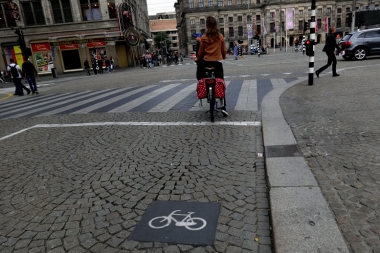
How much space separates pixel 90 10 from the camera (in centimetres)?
3469

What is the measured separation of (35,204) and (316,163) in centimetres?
324

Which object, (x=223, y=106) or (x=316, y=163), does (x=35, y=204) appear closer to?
(x=316, y=163)

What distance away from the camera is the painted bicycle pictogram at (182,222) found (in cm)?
250

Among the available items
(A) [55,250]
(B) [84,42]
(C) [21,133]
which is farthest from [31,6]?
(A) [55,250]

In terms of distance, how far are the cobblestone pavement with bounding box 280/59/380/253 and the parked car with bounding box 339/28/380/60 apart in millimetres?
11029

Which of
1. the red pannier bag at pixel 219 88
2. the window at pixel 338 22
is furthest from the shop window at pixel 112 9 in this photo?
the window at pixel 338 22

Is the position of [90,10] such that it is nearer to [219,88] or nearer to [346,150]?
[219,88]

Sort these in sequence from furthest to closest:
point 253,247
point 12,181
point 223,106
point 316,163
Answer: point 223,106
point 12,181
point 316,163
point 253,247

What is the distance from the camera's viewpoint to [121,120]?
271 inches

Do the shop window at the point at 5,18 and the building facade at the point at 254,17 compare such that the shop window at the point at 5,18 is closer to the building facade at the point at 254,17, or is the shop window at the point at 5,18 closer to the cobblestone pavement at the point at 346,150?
the cobblestone pavement at the point at 346,150

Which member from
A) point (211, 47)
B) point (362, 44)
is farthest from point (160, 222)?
point (362, 44)

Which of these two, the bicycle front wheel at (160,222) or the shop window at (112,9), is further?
the shop window at (112,9)

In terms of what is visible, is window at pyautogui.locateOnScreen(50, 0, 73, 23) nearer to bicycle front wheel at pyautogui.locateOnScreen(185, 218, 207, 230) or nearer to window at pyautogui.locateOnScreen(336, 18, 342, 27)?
bicycle front wheel at pyautogui.locateOnScreen(185, 218, 207, 230)

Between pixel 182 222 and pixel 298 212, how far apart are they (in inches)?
39.5
